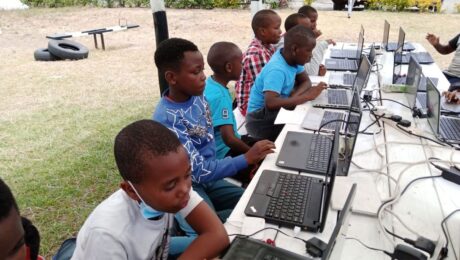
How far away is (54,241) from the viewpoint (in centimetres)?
242

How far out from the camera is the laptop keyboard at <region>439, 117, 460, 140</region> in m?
2.07

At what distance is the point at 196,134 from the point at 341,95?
4.82 ft

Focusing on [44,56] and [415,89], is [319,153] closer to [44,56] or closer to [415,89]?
[415,89]

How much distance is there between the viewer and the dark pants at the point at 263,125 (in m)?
2.73

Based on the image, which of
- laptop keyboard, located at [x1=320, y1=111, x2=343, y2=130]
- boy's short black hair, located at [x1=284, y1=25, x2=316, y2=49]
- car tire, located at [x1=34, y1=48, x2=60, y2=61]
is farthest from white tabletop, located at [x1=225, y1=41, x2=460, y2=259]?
car tire, located at [x1=34, y1=48, x2=60, y2=61]

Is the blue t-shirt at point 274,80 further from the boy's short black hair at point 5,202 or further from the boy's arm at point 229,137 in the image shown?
the boy's short black hair at point 5,202

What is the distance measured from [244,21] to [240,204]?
9.82m

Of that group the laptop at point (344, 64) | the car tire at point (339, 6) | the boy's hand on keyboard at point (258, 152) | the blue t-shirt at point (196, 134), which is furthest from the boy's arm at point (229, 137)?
the car tire at point (339, 6)

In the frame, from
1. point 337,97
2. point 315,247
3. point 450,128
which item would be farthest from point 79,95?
point 315,247

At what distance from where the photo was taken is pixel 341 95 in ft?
9.38

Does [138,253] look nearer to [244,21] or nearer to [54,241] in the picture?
[54,241]

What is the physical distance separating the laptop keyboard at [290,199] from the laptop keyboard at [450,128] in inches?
39.7

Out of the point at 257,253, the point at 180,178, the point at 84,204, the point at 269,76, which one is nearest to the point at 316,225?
the point at 257,253

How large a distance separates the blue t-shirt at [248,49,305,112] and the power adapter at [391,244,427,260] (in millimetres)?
1625
